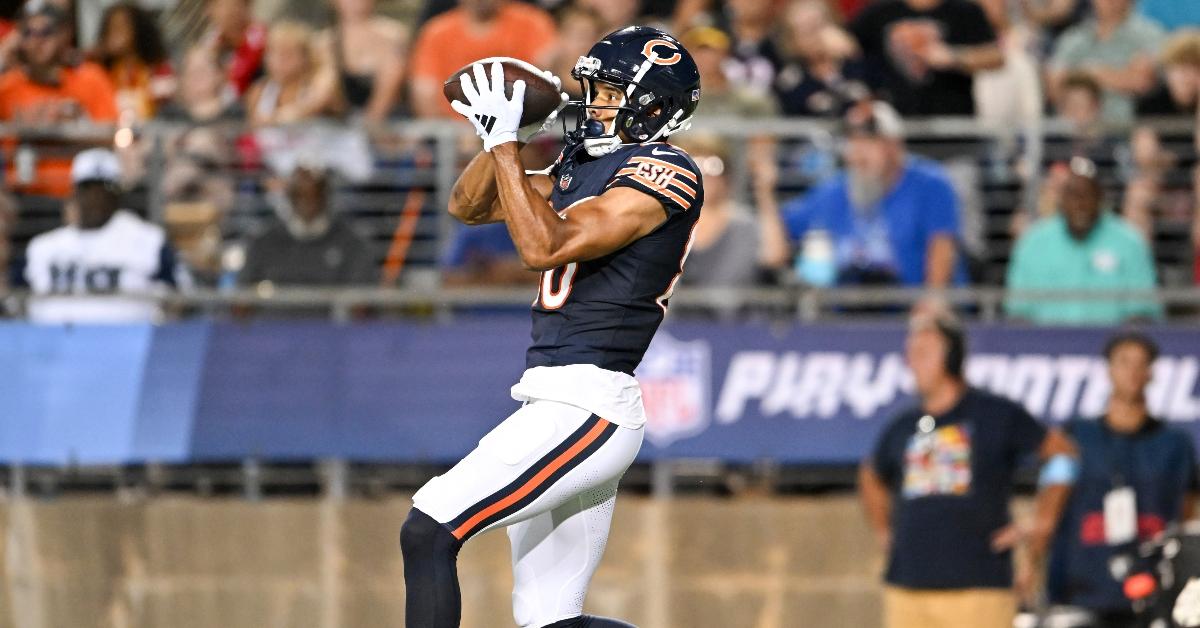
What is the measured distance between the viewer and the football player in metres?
6.09

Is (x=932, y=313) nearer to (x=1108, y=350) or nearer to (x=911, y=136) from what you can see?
(x=1108, y=350)

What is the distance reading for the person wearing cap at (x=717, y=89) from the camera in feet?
38.4

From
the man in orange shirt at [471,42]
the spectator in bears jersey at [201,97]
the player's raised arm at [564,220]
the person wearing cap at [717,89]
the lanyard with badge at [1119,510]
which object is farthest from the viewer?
the spectator in bears jersey at [201,97]

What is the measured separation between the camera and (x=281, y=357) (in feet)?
36.4

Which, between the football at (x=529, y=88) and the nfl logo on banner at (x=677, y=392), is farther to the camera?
the nfl logo on banner at (x=677, y=392)

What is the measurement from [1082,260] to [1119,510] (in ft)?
5.49

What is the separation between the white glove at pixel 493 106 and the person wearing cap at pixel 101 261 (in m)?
5.36

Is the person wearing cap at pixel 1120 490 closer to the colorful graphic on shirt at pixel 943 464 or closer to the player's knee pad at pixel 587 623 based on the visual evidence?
the colorful graphic on shirt at pixel 943 464

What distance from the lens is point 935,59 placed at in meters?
12.0

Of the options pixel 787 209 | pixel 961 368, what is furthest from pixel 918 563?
pixel 787 209

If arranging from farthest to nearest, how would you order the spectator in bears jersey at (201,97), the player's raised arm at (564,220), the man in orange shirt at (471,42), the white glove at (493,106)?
the spectator in bears jersey at (201,97), the man in orange shirt at (471,42), the white glove at (493,106), the player's raised arm at (564,220)

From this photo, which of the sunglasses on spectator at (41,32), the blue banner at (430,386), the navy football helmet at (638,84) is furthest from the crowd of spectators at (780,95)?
the navy football helmet at (638,84)

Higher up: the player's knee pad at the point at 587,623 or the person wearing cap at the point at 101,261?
the person wearing cap at the point at 101,261

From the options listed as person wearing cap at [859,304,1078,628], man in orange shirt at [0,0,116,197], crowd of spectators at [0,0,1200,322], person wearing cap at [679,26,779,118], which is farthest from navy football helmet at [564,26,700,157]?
man in orange shirt at [0,0,116,197]
